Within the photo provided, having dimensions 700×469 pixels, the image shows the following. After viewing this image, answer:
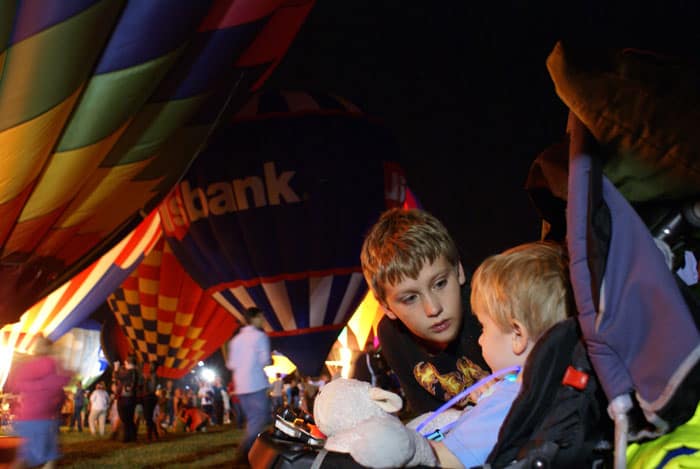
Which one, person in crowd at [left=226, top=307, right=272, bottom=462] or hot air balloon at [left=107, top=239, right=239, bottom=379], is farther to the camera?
hot air balloon at [left=107, top=239, right=239, bottom=379]

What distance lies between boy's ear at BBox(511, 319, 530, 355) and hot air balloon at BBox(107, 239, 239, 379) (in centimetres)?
1302

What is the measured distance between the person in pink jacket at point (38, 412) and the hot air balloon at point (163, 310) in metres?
9.26

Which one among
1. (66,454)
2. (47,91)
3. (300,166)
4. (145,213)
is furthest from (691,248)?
(300,166)

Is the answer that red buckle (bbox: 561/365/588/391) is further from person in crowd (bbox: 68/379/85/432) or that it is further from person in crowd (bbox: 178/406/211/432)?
person in crowd (bbox: 68/379/85/432)

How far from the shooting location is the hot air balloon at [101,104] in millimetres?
4137

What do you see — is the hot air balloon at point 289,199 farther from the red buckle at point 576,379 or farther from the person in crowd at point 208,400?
the red buckle at point 576,379

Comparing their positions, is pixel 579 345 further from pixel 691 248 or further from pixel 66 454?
pixel 66 454

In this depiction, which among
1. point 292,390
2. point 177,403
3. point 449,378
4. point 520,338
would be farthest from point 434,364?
point 292,390

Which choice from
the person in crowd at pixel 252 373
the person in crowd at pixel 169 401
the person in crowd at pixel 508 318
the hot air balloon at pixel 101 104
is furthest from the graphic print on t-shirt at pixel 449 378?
the person in crowd at pixel 169 401

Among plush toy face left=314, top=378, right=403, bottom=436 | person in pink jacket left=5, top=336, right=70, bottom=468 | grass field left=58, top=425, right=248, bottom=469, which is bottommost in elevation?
grass field left=58, top=425, right=248, bottom=469

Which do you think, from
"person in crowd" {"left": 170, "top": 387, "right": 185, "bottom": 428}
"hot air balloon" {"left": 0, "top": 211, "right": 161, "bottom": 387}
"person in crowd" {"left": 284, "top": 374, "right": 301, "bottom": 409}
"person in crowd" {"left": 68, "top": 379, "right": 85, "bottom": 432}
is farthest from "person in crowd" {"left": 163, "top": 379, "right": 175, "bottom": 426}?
"hot air balloon" {"left": 0, "top": 211, "right": 161, "bottom": 387}

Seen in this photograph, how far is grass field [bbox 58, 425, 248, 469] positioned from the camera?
6387 mm

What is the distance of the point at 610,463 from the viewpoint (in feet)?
4.12

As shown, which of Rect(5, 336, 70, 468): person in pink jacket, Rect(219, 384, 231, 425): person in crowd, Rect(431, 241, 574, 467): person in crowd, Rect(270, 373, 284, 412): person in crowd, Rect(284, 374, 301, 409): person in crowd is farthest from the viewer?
Rect(284, 374, 301, 409): person in crowd
